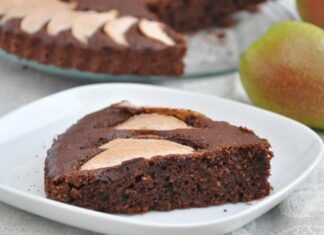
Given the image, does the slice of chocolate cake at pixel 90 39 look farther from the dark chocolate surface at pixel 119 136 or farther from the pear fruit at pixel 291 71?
the dark chocolate surface at pixel 119 136

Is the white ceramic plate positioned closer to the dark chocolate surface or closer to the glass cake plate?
the dark chocolate surface

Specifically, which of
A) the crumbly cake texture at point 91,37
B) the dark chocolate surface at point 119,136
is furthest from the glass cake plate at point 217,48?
the dark chocolate surface at point 119,136

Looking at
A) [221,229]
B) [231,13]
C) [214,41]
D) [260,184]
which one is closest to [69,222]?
[221,229]

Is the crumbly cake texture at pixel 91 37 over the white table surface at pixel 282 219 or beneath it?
beneath

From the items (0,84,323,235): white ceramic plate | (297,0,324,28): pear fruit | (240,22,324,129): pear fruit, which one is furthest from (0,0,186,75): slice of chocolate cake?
(297,0,324,28): pear fruit

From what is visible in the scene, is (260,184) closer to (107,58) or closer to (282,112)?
(282,112)

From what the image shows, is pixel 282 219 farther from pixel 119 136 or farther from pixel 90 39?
pixel 90 39

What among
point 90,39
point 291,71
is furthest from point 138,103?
point 291,71
